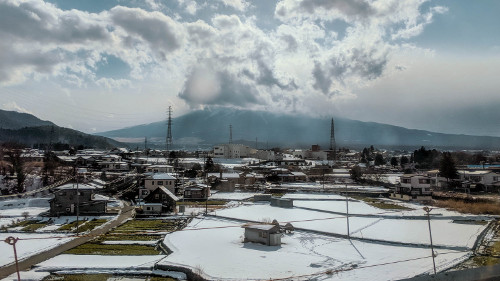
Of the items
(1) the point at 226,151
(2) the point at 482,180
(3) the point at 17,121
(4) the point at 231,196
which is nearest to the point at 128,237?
(4) the point at 231,196

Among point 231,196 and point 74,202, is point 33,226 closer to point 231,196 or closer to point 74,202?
point 74,202

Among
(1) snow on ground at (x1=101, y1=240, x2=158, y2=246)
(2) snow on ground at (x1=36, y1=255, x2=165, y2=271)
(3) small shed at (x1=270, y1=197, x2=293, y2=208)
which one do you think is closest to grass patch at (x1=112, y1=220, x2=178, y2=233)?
(1) snow on ground at (x1=101, y1=240, x2=158, y2=246)

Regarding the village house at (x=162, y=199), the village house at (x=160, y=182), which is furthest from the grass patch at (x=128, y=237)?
the village house at (x=160, y=182)

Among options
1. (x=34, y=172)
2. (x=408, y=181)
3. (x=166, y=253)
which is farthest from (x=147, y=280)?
(x=34, y=172)

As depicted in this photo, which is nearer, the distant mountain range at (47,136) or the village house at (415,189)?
the village house at (415,189)

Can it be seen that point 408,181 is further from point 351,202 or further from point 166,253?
point 166,253

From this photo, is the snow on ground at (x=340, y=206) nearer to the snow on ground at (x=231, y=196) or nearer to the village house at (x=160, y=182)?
the snow on ground at (x=231, y=196)
